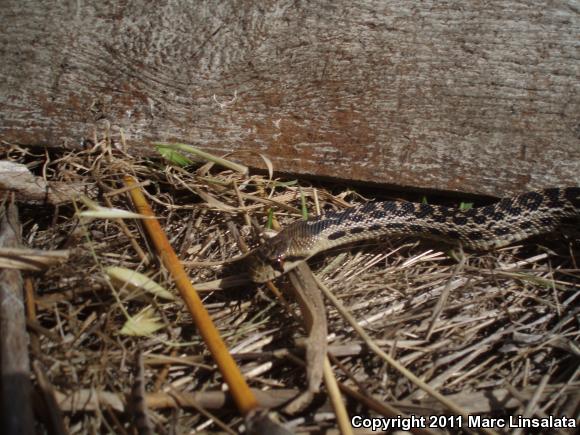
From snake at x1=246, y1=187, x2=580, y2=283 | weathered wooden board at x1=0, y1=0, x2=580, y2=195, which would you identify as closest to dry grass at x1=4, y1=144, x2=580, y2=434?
snake at x1=246, y1=187, x2=580, y2=283

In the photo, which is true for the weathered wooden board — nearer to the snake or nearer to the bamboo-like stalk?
the snake

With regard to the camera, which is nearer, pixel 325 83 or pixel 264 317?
pixel 264 317

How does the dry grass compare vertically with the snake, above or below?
below

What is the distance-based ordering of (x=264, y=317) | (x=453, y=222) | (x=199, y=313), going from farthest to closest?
(x=453, y=222)
(x=264, y=317)
(x=199, y=313)

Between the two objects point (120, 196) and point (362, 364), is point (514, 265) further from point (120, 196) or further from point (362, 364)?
point (120, 196)

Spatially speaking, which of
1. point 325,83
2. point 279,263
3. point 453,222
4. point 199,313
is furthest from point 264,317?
point 325,83

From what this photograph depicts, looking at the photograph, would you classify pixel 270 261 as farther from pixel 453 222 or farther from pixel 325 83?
pixel 325 83

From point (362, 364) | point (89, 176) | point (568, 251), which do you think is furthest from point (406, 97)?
point (89, 176)
